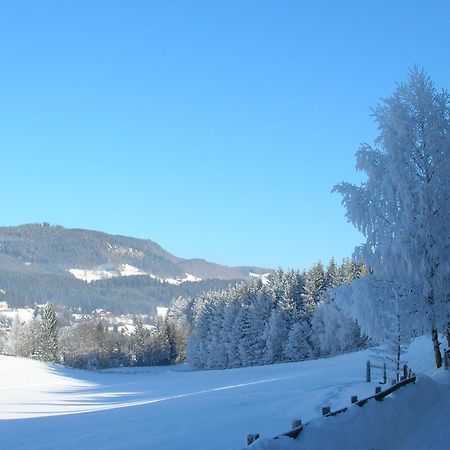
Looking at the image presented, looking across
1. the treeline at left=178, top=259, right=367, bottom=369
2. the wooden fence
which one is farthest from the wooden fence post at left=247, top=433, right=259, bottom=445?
the treeline at left=178, top=259, right=367, bottom=369

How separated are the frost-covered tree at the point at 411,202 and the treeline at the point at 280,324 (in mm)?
40946

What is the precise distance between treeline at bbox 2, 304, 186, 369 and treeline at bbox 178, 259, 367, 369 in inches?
695

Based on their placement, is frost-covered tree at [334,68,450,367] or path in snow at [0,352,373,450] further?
frost-covered tree at [334,68,450,367]

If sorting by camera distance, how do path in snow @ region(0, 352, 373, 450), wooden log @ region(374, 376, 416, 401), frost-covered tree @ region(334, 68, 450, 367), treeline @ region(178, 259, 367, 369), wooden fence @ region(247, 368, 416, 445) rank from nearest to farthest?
wooden fence @ region(247, 368, 416, 445) < wooden log @ region(374, 376, 416, 401) < path in snow @ region(0, 352, 373, 450) < frost-covered tree @ region(334, 68, 450, 367) < treeline @ region(178, 259, 367, 369)

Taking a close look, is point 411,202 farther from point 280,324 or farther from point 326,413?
point 280,324

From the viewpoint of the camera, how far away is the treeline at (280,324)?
207ft

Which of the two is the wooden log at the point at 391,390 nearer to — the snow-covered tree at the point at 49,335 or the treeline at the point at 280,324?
the treeline at the point at 280,324

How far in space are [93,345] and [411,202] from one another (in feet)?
307

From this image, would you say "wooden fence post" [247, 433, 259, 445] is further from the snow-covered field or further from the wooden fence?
the snow-covered field

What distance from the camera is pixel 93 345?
4114 inches

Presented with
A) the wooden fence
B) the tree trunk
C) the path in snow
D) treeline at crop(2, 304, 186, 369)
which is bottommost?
treeline at crop(2, 304, 186, 369)

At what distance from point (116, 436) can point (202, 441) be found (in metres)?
3.41

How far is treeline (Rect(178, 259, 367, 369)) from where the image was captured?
62969 mm

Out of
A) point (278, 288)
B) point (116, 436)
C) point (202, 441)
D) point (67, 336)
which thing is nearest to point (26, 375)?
point (278, 288)
